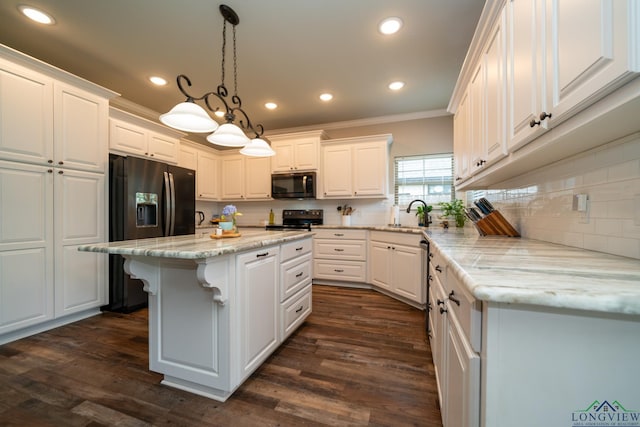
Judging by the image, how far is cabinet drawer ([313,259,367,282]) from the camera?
143 inches

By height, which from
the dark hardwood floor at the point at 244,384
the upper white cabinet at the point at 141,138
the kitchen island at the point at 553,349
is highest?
the upper white cabinet at the point at 141,138

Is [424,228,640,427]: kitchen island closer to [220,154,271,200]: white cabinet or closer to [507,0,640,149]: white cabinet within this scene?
[507,0,640,149]: white cabinet

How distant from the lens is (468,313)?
744mm

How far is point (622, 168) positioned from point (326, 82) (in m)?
2.67

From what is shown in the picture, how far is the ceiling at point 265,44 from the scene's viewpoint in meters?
1.91

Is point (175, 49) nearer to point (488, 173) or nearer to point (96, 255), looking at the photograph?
point (96, 255)

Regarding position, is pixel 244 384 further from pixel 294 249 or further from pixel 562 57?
pixel 562 57

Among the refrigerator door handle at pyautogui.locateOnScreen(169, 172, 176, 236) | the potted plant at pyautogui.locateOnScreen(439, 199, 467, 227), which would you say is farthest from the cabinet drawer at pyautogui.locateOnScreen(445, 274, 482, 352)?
the refrigerator door handle at pyautogui.locateOnScreen(169, 172, 176, 236)

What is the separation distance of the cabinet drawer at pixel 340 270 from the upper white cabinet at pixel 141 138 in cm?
265

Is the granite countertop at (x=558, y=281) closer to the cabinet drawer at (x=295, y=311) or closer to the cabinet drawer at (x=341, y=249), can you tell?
the cabinet drawer at (x=295, y=311)

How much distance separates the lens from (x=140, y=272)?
1525mm

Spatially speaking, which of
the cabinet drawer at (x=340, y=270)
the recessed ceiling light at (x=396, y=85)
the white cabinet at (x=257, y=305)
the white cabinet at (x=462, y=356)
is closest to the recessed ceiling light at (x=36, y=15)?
the white cabinet at (x=257, y=305)

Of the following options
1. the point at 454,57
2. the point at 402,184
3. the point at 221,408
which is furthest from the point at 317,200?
the point at 221,408

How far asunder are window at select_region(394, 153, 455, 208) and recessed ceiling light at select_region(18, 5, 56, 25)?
159 inches
